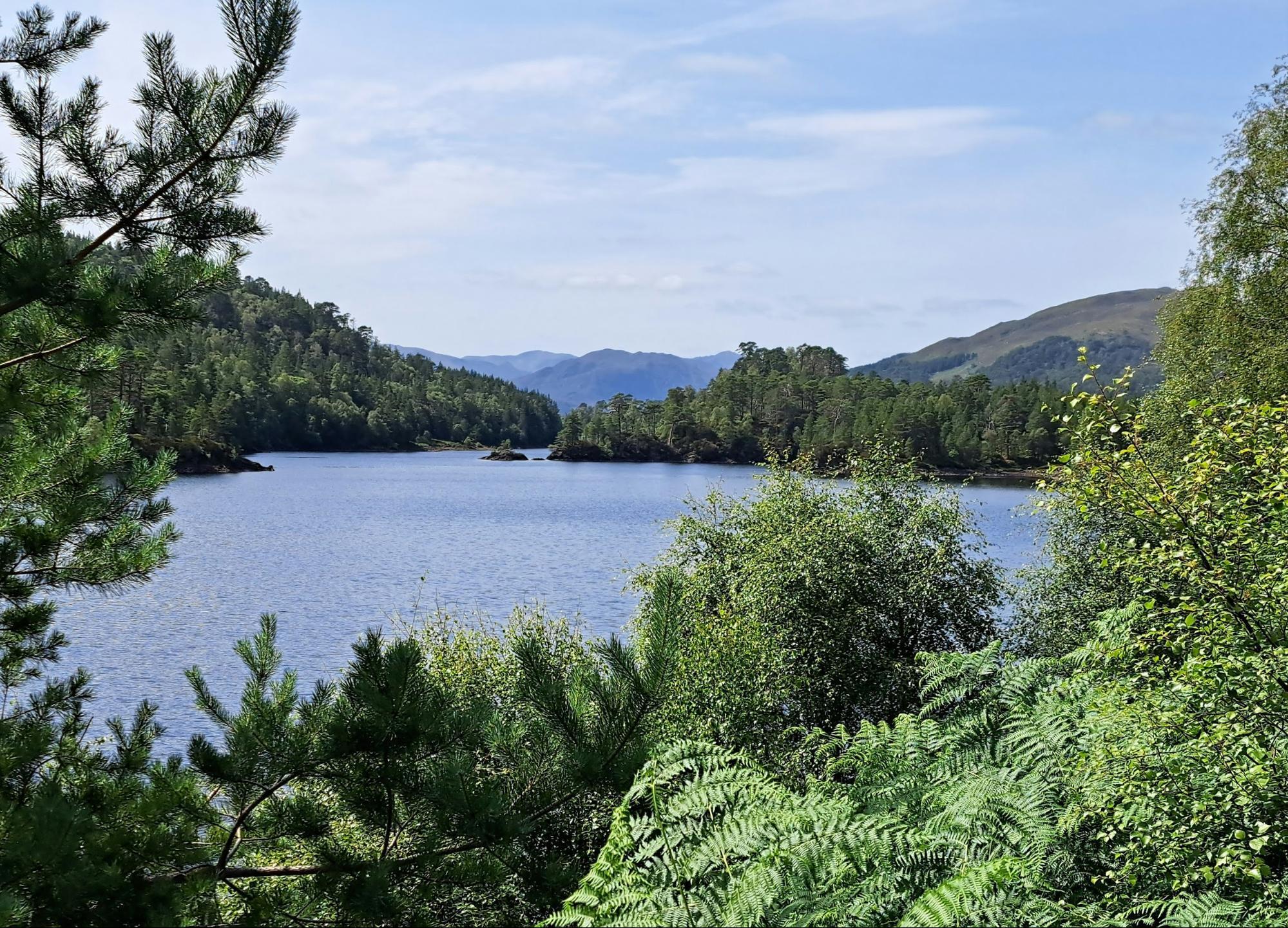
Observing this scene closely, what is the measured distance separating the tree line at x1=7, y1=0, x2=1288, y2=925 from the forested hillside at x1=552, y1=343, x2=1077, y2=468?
93691mm

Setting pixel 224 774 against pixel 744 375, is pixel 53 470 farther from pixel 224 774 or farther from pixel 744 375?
pixel 744 375

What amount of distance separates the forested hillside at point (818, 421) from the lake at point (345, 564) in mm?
22285

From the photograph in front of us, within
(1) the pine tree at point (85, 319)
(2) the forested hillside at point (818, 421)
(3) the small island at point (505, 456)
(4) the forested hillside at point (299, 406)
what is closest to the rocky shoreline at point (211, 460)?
(4) the forested hillside at point (299, 406)

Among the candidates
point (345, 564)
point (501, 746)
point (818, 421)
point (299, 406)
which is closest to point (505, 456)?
point (299, 406)

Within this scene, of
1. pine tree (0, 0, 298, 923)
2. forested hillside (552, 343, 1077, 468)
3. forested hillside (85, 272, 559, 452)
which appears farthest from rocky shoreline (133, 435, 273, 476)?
pine tree (0, 0, 298, 923)

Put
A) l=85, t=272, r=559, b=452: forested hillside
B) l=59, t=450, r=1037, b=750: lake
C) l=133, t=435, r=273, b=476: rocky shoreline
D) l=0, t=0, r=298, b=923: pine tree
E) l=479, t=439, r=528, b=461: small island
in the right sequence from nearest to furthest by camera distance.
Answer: l=0, t=0, r=298, b=923: pine tree
l=59, t=450, r=1037, b=750: lake
l=133, t=435, r=273, b=476: rocky shoreline
l=85, t=272, r=559, b=452: forested hillside
l=479, t=439, r=528, b=461: small island

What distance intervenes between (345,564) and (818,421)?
91869mm

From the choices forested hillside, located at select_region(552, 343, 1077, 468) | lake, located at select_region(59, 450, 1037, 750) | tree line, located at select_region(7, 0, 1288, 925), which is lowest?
lake, located at select_region(59, 450, 1037, 750)

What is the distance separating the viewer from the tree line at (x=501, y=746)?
488 cm

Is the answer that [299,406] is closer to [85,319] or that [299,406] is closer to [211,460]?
[211,460]

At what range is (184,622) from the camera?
109ft

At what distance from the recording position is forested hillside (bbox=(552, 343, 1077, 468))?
109625 mm

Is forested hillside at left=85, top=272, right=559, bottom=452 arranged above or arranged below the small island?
above

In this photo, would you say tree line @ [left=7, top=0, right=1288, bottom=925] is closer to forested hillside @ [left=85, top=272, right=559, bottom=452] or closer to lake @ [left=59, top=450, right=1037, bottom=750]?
lake @ [left=59, top=450, right=1037, bottom=750]
